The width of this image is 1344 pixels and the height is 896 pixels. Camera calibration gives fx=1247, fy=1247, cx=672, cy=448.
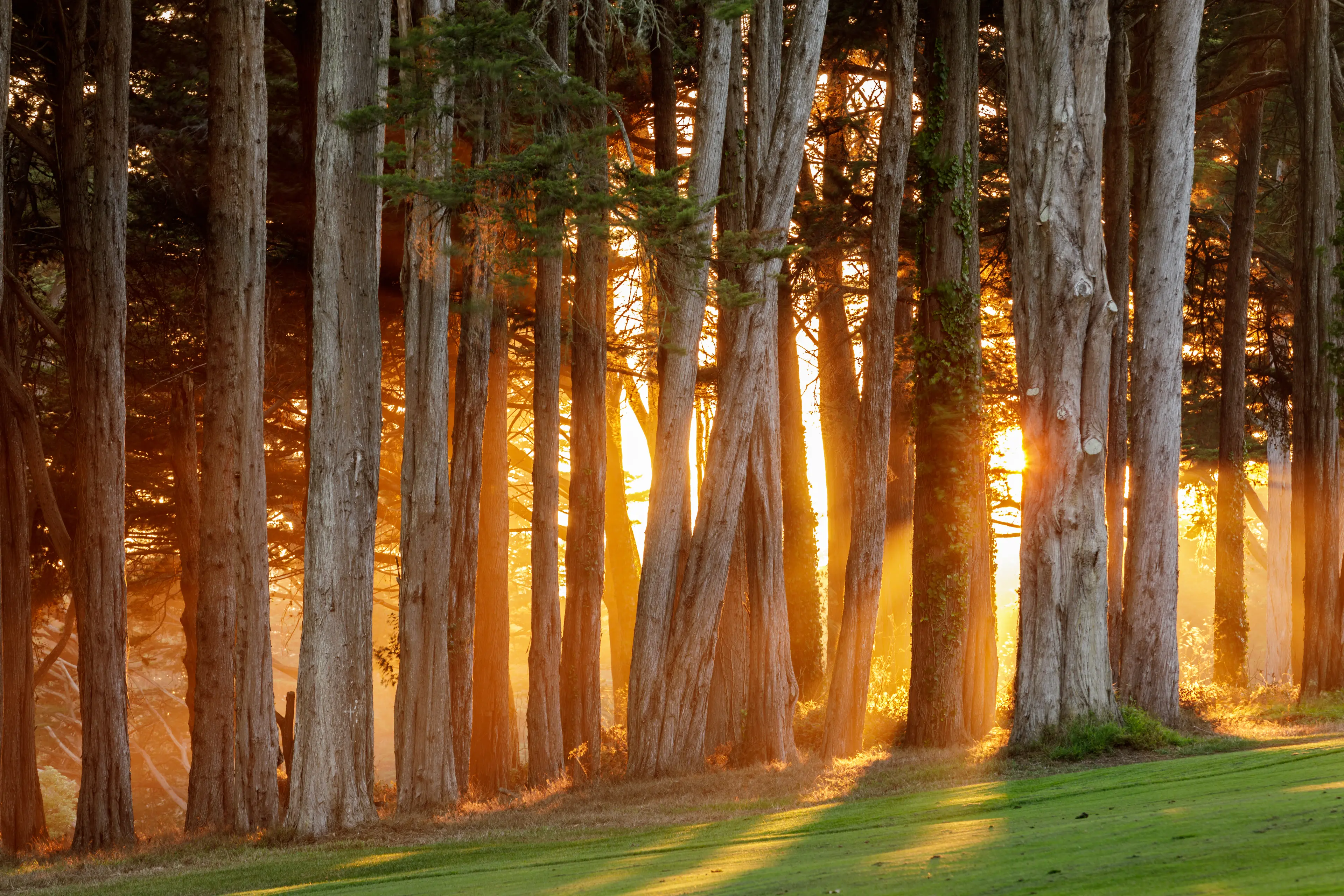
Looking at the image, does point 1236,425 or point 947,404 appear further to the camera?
point 1236,425

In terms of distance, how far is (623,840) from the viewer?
826 cm

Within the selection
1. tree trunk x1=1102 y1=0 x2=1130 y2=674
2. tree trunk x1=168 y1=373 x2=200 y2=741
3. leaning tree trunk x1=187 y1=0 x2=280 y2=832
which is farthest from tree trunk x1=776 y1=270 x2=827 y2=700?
leaning tree trunk x1=187 y1=0 x2=280 y2=832

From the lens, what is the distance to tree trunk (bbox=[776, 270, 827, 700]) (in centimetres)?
2069

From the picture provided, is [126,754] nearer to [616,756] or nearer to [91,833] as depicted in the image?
[91,833]

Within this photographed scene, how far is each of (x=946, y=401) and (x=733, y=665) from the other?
419cm

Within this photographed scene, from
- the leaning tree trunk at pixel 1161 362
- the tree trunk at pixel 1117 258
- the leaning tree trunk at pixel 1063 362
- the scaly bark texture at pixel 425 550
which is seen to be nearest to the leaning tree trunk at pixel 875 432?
the leaning tree trunk at pixel 1161 362

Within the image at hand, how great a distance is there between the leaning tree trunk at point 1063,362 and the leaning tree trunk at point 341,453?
604 centimetres

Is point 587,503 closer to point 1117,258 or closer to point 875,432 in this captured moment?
point 875,432

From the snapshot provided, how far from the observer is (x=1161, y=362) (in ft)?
47.1

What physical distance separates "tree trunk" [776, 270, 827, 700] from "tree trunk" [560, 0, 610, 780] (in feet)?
17.2

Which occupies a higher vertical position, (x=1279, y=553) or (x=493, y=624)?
(x=1279, y=553)

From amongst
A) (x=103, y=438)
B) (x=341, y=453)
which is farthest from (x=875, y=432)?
(x=103, y=438)

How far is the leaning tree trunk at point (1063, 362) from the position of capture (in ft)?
37.0

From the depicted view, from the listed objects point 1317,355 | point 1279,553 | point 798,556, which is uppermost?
point 1317,355
